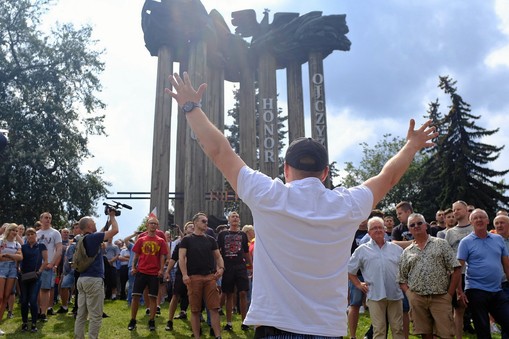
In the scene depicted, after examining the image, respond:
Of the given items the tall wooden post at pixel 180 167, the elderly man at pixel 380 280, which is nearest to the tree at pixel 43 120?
the tall wooden post at pixel 180 167

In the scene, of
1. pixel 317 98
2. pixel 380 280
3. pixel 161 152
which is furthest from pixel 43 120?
pixel 380 280

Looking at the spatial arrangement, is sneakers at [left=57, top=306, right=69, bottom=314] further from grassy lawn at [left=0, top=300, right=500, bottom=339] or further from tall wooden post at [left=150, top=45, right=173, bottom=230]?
tall wooden post at [left=150, top=45, right=173, bottom=230]

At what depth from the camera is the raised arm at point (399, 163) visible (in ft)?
7.77

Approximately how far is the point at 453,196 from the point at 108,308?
23645mm

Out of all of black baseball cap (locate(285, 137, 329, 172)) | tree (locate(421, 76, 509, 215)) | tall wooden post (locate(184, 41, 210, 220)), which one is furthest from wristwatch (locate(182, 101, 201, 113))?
tree (locate(421, 76, 509, 215))

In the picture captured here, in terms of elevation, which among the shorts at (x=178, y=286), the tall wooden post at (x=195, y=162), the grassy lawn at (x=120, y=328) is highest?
the tall wooden post at (x=195, y=162)

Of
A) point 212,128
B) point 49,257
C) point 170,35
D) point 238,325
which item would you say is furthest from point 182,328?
point 170,35

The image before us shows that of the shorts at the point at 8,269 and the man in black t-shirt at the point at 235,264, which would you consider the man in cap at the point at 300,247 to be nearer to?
the man in black t-shirt at the point at 235,264

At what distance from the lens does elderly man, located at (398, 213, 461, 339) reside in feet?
21.0

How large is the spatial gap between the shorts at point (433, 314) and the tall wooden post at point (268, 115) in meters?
17.5

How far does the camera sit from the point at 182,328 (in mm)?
9344

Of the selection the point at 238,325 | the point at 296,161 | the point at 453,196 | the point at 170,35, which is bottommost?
the point at 238,325

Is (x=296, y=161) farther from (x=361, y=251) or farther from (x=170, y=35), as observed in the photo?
(x=170, y=35)

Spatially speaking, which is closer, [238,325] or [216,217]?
[238,325]
